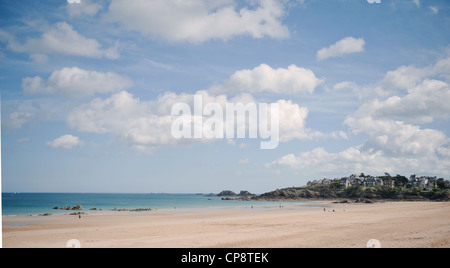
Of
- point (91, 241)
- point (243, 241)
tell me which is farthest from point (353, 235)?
point (91, 241)

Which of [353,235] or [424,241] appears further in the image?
[353,235]
